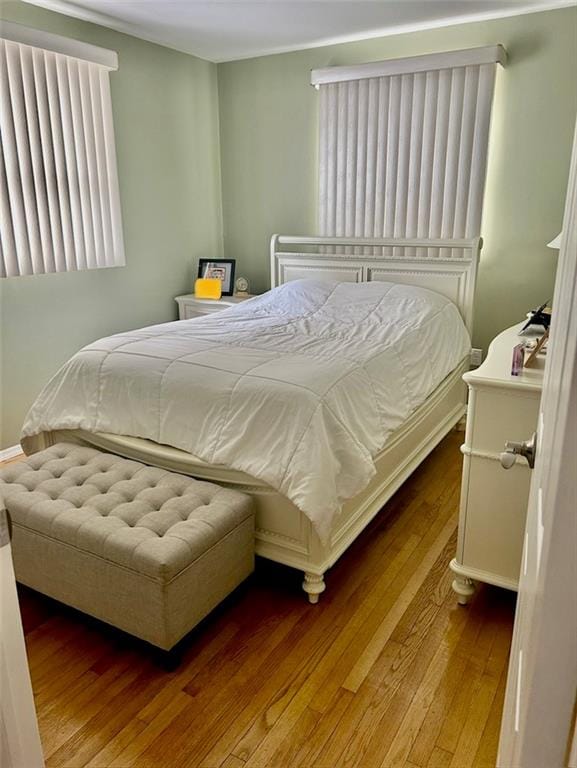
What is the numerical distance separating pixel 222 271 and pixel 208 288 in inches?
8.1

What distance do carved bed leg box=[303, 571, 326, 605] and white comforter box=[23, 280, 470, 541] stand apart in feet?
0.75

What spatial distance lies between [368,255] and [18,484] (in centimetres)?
276

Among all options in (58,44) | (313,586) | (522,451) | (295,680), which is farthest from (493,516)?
(58,44)

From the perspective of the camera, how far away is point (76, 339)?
3.64 m

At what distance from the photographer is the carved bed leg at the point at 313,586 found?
202 centimetres

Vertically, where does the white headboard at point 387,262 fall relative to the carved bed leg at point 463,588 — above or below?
above

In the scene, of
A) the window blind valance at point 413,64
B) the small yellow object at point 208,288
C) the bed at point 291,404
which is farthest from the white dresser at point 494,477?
the small yellow object at point 208,288

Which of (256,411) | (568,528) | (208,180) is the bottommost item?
(256,411)

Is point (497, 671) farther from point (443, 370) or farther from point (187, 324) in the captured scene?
point (187, 324)

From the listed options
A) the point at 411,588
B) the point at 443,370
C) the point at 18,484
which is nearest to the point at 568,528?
the point at 411,588

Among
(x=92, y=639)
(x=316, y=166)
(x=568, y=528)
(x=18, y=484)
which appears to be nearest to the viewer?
(x=568, y=528)

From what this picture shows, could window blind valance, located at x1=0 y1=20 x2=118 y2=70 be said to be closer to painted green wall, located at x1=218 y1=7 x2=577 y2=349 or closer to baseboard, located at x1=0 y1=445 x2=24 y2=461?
painted green wall, located at x1=218 y1=7 x2=577 y2=349

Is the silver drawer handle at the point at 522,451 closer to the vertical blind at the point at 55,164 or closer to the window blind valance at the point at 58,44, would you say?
the vertical blind at the point at 55,164

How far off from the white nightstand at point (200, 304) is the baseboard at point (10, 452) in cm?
157
